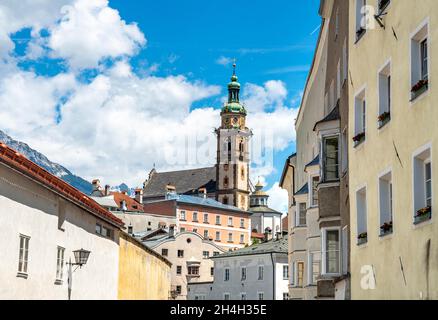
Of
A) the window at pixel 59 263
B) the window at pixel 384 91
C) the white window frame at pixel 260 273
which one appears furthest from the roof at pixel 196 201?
the window at pixel 384 91

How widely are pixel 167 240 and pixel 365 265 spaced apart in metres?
87.7

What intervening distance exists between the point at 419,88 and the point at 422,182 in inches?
68.2

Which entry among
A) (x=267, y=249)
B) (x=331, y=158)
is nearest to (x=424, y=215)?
(x=331, y=158)

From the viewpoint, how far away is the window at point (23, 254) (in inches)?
856

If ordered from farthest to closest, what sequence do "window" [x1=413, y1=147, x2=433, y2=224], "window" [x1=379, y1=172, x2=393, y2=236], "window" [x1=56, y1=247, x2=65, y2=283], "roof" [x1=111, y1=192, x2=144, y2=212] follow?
"roof" [x1=111, y1=192, x2=144, y2=212] < "window" [x1=56, y1=247, x2=65, y2=283] < "window" [x1=379, y1=172, x2=393, y2=236] < "window" [x1=413, y1=147, x2=433, y2=224]

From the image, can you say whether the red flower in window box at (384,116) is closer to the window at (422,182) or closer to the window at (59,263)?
the window at (422,182)

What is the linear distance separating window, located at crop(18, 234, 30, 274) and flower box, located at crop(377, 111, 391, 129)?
9.71m

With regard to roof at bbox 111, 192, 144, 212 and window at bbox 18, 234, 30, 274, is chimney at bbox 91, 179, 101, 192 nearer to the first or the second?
roof at bbox 111, 192, 144, 212

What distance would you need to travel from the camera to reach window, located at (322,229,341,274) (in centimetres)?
2466

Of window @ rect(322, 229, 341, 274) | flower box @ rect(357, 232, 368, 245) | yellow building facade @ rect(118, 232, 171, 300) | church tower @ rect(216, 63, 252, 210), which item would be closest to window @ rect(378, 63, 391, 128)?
flower box @ rect(357, 232, 368, 245)

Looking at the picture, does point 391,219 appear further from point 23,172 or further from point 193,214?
point 193,214

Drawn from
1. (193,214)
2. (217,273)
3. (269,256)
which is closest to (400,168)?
(269,256)

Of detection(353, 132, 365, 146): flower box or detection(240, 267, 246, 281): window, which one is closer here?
detection(353, 132, 365, 146): flower box
